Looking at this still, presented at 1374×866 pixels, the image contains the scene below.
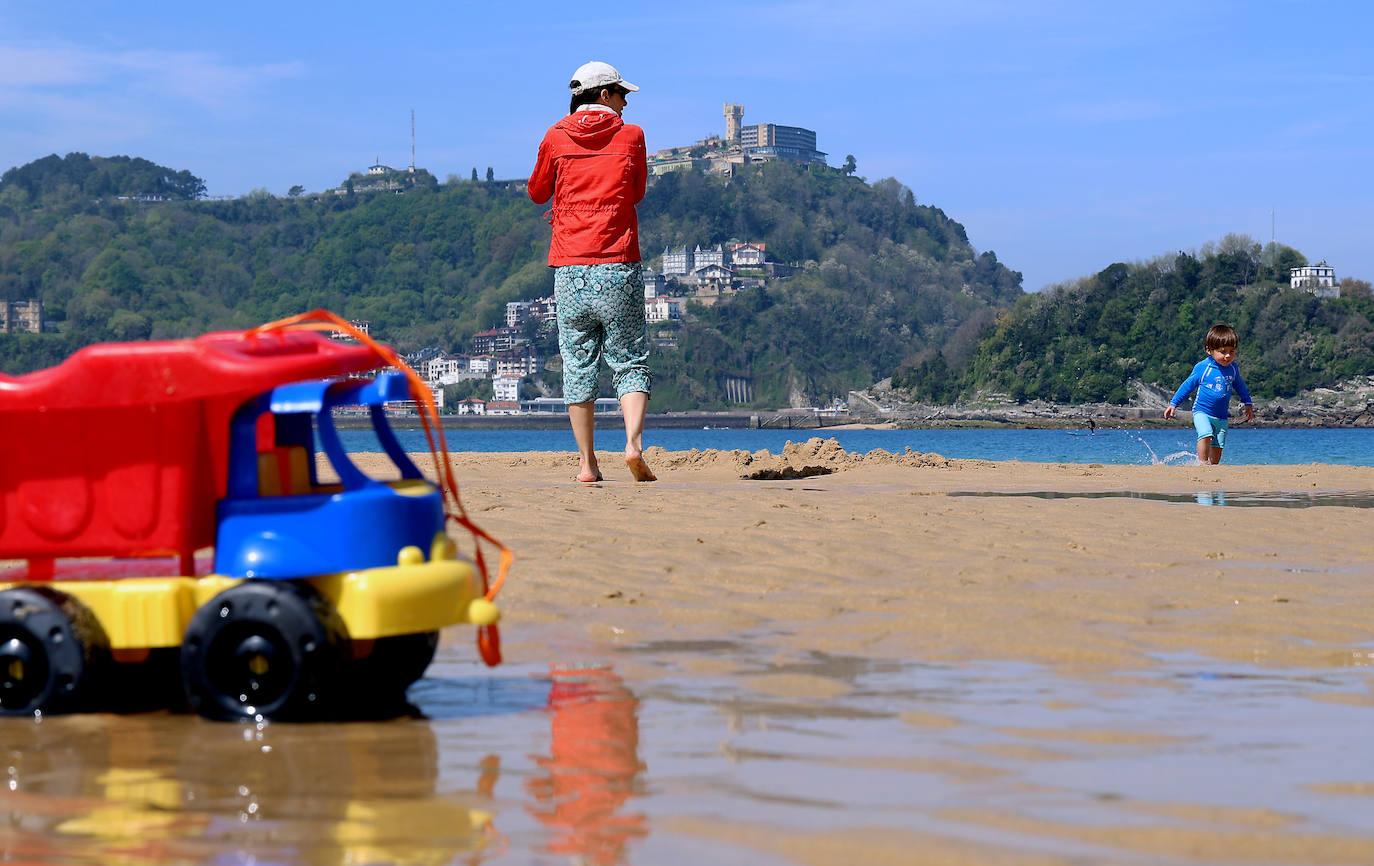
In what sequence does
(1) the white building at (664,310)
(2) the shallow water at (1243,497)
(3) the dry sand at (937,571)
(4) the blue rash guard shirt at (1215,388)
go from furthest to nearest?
(1) the white building at (664,310), (4) the blue rash guard shirt at (1215,388), (2) the shallow water at (1243,497), (3) the dry sand at (937,571)

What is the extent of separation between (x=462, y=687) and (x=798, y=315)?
610ft

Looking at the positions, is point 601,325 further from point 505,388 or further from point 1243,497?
point 505,388

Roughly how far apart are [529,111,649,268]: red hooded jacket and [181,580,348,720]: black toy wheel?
227 inches

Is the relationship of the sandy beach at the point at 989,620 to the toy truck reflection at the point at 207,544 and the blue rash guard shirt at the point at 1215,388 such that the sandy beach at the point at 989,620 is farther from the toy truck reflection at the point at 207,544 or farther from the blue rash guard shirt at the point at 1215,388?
the blue rash guard shirt at the point at 1215,388

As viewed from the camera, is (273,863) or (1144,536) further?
(1144,536)

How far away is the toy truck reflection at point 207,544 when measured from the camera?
3125 millimetres

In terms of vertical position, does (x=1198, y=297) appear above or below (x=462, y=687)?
above

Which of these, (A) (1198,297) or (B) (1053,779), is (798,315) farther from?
(B) (1053,779)

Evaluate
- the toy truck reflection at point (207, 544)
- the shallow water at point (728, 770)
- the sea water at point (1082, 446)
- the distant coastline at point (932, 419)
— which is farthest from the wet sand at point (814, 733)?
the distant coastline at point (932, 419)

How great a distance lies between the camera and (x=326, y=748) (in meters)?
2.84

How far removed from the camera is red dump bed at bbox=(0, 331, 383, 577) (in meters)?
3.27


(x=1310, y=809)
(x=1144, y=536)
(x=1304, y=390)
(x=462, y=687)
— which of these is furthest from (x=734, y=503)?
(x=1304, y=390)

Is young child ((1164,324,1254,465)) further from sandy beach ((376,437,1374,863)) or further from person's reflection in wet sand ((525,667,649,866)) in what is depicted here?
person's reflection in wet sand ((525,667,649,866))

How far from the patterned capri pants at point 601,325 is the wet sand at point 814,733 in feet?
9.88
